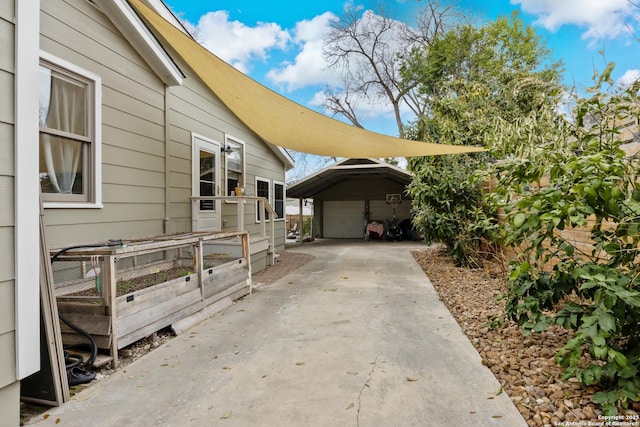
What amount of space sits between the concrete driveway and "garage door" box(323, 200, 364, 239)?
11.3 metres

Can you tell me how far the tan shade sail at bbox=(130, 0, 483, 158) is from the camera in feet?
11.6

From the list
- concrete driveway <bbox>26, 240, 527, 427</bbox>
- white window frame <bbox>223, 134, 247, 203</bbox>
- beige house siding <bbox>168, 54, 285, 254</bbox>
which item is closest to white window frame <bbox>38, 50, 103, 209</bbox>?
beige house siding <bbox>168, 54, 285, 254</bbox>

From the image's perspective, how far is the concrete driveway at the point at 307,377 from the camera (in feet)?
6.51

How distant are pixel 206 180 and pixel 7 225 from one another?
173 inches

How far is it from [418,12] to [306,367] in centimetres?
1994

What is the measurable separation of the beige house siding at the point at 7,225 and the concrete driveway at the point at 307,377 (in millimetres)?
254

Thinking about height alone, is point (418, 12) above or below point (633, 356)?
above

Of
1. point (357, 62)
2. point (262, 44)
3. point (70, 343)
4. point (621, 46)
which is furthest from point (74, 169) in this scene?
point (357, 62)

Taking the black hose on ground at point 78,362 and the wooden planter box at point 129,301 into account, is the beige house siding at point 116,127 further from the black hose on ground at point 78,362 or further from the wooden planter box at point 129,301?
the black hose on ground at point 78,362

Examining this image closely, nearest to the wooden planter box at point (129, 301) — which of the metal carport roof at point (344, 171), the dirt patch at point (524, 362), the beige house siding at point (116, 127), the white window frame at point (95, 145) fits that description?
the beige house siding at point (116, 127)

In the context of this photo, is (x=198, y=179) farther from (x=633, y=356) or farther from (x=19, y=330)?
(x=633, y=356)

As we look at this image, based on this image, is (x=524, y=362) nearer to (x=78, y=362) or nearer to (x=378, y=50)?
(x=78, y=362)

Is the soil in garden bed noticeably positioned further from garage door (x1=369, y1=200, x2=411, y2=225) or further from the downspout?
garage door (x1=369, y1=200, x2=411, y2=225)

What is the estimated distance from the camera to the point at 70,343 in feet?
8.51
